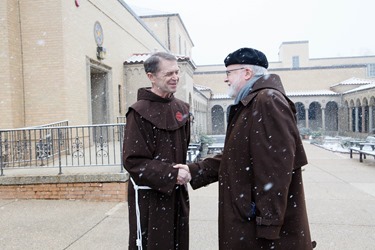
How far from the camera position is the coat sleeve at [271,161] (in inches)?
80.5

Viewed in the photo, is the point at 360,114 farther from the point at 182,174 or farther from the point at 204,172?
the point at 182,174

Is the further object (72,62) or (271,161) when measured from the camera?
(72,62)

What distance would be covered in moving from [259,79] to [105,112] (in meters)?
12.2

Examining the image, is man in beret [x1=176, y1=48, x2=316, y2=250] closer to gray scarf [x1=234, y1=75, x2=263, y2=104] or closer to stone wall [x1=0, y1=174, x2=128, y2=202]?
gray scarf [x1=234, y1=75, x2=263, y2=104]

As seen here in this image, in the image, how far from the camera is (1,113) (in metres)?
8.85

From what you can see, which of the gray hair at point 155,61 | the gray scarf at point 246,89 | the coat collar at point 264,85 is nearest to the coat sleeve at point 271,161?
the coat collar at point 264,85

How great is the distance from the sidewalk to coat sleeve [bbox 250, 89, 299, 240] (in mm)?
2391

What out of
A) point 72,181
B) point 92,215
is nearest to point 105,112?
point 72,181

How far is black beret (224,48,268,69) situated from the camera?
238 cm

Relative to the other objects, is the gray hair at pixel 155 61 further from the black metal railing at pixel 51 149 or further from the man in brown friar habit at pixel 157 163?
the black metal railing at pixel 51 149

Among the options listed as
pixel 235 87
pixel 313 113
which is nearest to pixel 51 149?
pixel 235 87

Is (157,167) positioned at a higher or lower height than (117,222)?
higher

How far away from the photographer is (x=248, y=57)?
2.38m

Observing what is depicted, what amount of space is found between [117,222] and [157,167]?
2.92 metres
